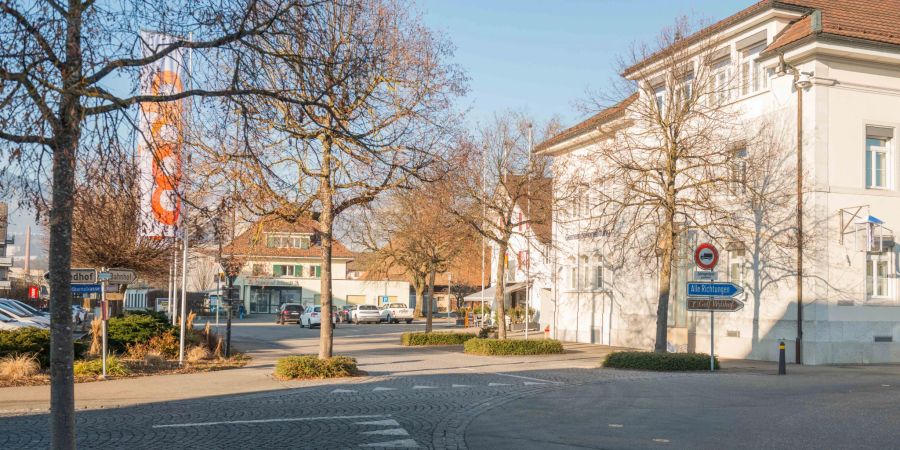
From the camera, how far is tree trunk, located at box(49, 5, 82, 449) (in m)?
5.66

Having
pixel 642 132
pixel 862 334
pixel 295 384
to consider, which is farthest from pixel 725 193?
pixel 295 384

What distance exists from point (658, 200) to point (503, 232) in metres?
7.66

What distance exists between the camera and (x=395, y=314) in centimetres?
6675

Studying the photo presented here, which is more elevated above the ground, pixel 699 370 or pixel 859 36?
pixel 859 36

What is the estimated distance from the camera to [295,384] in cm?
1744

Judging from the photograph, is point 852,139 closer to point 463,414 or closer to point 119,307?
point 463,414

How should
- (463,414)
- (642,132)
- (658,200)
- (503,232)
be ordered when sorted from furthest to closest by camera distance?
(503,232)
(642,132)
(658,200)
(463,414)

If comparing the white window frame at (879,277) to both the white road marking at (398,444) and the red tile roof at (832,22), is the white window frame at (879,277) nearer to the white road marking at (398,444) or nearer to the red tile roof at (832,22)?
the red tile roof at (832,22)

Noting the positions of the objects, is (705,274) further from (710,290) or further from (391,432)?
(391,432)

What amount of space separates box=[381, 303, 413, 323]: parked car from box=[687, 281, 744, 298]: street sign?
156 ft

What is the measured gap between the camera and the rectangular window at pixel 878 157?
24.6m

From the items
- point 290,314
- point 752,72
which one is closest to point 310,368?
point 752,72

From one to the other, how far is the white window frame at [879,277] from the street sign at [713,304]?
6.10m

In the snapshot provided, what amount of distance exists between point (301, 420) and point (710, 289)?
1188 centimetres
